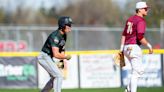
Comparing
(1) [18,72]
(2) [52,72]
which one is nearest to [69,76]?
(1) [18,72]

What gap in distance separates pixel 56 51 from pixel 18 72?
9588mm

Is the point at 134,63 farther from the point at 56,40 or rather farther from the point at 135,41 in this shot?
the point at 56,40

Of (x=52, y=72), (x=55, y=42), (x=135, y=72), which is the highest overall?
(x=55, y=42)

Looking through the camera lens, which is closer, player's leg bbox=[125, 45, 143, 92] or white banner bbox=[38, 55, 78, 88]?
player's leg bbox=[125, 45, 143, 92]

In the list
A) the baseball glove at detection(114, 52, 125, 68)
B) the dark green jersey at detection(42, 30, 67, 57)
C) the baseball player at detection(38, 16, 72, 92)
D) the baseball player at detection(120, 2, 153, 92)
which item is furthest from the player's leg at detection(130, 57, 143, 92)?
the dark green jersey at detection(42, 30, 67, 57)

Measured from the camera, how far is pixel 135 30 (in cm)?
1260

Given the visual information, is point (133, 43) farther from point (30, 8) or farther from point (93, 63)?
point (30, 8)

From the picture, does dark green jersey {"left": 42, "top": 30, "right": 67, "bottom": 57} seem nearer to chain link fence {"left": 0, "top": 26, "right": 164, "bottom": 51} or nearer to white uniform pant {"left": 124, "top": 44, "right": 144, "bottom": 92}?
white uniform pant {"left": 124, "top": 44, "right": 144, "bottom": 92}

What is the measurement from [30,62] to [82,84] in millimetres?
2006

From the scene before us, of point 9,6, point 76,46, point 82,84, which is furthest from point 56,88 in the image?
point 9,6

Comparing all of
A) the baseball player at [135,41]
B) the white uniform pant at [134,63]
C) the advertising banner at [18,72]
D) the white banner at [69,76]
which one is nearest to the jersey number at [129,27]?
the baseball player at [135,41]

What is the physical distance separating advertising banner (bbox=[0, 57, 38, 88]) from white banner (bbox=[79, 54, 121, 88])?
5.66 ft

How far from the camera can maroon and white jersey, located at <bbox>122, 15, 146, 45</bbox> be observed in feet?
40.9

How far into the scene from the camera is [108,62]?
21.3m
